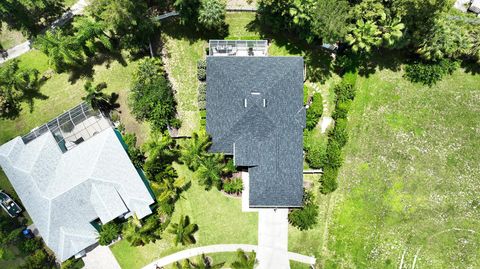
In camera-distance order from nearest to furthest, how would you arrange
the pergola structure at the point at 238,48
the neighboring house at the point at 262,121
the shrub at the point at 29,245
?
the neighboring house at the point at 262,121
the shrub at the point at 29,245
the pergola structure at the point at 238,48

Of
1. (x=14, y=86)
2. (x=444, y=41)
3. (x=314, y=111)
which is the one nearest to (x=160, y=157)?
(x=14, y=86)

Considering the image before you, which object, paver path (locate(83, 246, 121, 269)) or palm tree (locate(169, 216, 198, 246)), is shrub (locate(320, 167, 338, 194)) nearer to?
palm tree (locate(169, 216, 198, 246))

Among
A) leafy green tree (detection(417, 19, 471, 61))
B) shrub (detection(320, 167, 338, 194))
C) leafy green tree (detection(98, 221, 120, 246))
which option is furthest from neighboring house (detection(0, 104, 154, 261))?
leafy green tree (detection(417, 19, 471, 61))

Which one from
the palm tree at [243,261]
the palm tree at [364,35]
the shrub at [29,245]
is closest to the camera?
the palm tree at [364,35]

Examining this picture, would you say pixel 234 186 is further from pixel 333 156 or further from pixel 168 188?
pixel 333 156

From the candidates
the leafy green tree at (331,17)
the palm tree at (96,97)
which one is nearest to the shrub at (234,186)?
the palm tree at (96,97)

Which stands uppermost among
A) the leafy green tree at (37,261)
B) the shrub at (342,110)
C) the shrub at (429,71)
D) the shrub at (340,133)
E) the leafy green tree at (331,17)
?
the leafy green tree at (331,17)

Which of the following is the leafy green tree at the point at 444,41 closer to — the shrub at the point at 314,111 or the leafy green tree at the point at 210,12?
the shrub at the point at 314,111
